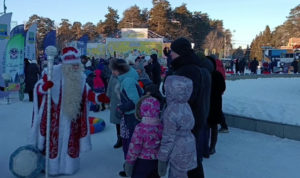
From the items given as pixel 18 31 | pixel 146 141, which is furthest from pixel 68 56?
pixel 18 31

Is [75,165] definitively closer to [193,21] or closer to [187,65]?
[187,65]

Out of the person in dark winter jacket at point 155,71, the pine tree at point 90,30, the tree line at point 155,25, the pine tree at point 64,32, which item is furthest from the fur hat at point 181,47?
the pine tree at point 90,30

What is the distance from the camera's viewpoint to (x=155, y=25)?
57.4 meters

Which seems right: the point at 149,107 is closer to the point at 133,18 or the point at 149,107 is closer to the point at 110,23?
the point at 133,18

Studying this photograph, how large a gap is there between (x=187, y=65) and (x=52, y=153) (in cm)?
220

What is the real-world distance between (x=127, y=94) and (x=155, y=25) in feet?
180

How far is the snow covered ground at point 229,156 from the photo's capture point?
443 cm

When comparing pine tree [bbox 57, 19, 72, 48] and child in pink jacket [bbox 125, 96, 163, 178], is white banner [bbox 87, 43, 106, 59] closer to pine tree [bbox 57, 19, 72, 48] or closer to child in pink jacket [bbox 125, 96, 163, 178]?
pine tree [bbox 57, 19, 72, 48]

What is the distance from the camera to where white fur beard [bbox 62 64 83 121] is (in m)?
4.02

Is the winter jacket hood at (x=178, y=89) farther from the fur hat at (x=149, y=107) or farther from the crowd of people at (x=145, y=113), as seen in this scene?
the fur hat at (x=149, y=107)

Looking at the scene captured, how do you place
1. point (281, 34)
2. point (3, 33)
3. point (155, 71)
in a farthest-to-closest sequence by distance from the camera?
point (281, 34)
point (155, 71)
point (3, 33)

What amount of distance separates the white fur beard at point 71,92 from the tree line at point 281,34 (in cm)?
7137

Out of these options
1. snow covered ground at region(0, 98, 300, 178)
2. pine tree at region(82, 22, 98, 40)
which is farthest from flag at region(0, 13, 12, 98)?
pine tree at region(82, 22, 98, 40)

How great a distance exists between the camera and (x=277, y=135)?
6.30 m
